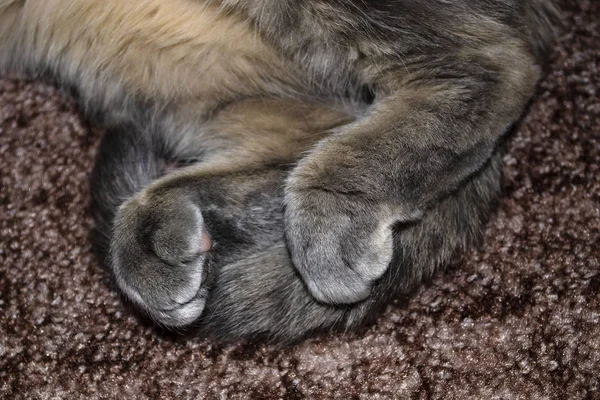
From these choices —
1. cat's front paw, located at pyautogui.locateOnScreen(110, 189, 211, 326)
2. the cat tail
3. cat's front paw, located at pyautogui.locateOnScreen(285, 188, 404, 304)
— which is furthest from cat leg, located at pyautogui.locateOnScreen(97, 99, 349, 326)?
the cat tail

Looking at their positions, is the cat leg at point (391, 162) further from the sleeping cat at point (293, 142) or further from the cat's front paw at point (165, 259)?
the cat's front paw at point (165, 259)

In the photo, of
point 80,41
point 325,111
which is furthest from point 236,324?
point 80,41

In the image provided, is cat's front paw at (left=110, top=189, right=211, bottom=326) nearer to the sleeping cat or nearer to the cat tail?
the sleeping cat

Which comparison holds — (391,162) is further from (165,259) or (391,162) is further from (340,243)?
(165,259)

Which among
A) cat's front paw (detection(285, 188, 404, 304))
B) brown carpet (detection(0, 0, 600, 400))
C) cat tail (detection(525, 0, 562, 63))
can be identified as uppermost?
cat tail (detection(525, 0, 562, 63))

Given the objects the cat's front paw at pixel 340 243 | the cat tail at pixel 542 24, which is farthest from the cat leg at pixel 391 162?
the cat tail at pixel 542 24

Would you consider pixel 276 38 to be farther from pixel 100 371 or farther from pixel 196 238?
pixel 100 371
